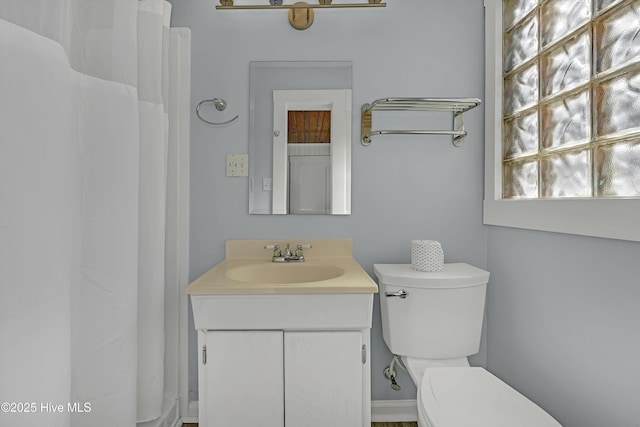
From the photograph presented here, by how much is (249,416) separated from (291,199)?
91 cm

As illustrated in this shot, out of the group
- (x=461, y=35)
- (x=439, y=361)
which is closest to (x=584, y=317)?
(x=439, y=361)

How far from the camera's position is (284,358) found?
123cm

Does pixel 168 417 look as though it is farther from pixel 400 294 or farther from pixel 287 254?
pixel 400 294

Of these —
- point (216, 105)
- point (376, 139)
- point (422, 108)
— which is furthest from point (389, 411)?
point (216, 105)

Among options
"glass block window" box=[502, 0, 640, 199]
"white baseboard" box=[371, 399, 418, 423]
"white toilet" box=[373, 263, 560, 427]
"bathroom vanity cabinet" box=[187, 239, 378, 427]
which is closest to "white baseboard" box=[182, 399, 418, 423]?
"white baseboard" box=[371, 399, 418, 423]

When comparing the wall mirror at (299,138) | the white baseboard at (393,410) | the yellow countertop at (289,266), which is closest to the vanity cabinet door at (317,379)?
the yellow countertop at (289,266)

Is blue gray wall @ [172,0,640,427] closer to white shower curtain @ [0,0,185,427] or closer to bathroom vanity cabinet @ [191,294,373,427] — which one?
white shower curtain @ [0,0,185,427]

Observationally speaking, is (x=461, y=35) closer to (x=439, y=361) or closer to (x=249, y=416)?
(x=439, y=361)

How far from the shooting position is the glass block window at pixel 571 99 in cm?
100

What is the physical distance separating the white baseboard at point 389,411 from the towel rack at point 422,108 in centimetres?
125

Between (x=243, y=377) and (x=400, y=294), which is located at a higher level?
(x=400, y=294)

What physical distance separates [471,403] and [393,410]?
735mm

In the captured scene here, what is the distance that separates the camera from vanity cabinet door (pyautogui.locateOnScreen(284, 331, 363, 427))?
4.02 ft

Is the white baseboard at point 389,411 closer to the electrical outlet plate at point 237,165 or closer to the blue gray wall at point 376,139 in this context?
the blue gray wall at point 376,139
